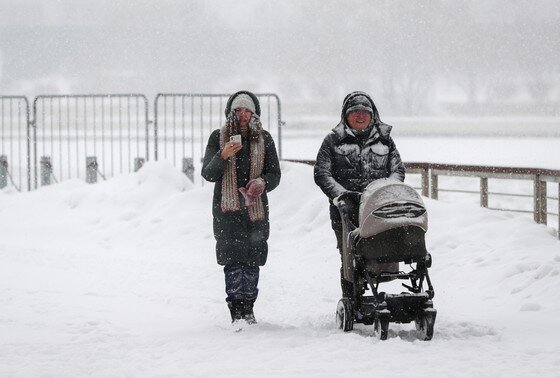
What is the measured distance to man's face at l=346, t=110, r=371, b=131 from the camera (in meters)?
6.20

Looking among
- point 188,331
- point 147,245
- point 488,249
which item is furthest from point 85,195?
point 188,331

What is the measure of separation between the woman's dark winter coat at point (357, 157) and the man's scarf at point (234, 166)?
583 millimetres

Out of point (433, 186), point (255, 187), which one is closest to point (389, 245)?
point (255, 187)

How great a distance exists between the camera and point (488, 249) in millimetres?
10031

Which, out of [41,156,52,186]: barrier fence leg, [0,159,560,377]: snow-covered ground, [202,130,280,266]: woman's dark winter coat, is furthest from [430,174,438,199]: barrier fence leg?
[41,156,52,186]: barrier fence leg

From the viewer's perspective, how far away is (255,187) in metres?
6.52

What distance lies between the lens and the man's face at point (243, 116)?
261 inches

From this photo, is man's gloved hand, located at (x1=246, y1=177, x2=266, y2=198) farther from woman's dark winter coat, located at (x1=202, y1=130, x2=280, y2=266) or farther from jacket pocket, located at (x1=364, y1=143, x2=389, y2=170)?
jacket pocket, located at (x1=364, y1=143, x2=389, y2=170)

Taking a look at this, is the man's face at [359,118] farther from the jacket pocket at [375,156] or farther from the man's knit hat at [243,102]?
the man's knit hat at [243,102]

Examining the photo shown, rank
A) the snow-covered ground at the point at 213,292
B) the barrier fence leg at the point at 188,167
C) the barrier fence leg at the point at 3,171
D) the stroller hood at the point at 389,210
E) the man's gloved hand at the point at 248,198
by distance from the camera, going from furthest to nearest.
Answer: the barrier fence leg at the point at 3,171 → the barrier fence leg at the point at 188,167 → the man's gloved hand at the point at 248,198 → the stroller hood at the point at 389,210 → the snow-covered ground at the point at 213,292

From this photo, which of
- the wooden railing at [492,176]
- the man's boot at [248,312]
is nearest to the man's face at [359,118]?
the man's boot at [248,312]

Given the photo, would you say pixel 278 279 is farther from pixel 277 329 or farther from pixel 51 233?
pixel 51 233

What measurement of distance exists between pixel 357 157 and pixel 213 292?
3.01 meters

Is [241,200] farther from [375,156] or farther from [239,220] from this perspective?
[375,156]
